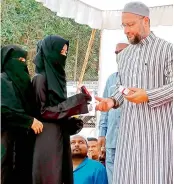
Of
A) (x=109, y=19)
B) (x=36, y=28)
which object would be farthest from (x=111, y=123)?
(x=36, y=28)

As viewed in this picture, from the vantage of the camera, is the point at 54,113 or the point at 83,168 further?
the point at 83,168

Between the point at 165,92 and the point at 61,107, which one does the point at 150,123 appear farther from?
the point at 61,107

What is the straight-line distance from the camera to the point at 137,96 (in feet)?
7.53

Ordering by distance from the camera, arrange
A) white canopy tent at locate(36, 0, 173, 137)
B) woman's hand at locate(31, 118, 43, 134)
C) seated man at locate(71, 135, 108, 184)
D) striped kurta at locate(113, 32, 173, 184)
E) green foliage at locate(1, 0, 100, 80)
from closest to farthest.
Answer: striped kurta at locate(113, 32, 173, 184) < woman's hand at locate(31, 118, 43, 134) < seated man at locate(71, 135, 108, 184) < white canopy tent at locate(36, 0, 173, 137) < green foliage at locate(1, 0, 100, 80)

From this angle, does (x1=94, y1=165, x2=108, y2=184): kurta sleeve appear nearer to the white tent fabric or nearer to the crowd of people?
the crowd of people

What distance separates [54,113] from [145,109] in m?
0.53

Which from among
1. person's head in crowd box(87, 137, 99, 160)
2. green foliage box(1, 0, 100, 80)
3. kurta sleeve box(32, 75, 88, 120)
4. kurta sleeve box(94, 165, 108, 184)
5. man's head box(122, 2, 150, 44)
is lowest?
kurta sleeve box(94, 165, 108, 184)

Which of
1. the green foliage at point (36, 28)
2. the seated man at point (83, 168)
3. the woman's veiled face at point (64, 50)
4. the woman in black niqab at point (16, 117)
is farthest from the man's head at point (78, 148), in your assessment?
the green foliage at point (36, 28)

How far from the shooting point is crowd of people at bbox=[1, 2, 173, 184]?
2.43 metres

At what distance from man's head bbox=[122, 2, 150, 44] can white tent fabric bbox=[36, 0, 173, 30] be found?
66.8 inches

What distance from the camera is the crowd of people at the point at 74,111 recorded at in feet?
7.98

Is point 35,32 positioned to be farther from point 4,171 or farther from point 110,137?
point 4,171

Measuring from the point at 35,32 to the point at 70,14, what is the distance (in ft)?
12.3

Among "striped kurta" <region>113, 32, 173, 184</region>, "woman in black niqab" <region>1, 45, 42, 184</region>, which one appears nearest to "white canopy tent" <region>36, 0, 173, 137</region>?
"woman in black niqab" <region>1, 45, 42, 184</region>
